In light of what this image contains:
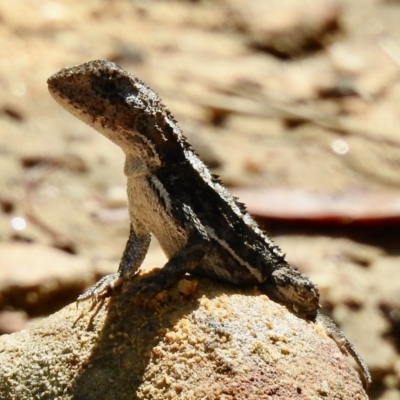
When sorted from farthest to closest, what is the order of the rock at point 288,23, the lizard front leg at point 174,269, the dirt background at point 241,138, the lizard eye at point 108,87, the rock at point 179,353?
the rock at point 288,23 < the dirt background at point 241,138 < the lizard eye at point 108,87 < the lizard front leg at point 174,269 < the rock at point 179,353

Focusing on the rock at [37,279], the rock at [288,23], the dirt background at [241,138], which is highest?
the rock at [288,23]

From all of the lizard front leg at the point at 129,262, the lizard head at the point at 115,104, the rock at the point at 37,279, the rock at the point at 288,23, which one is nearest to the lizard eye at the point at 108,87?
the lizard head at the point at 115,104

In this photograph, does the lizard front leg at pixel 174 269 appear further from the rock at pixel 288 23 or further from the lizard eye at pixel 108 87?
the rock at pixel 288 23

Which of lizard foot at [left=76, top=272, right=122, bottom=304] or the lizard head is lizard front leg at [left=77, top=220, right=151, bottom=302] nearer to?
lizard foot at [left=76, top=272, right=122, bottom=304]

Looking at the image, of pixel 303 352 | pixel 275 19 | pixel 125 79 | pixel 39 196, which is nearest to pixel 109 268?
pixel 39 196

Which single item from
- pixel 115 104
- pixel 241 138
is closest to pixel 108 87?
pixel 115 104

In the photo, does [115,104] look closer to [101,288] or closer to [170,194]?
[170,194]

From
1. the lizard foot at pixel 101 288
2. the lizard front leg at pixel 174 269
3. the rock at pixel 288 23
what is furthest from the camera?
the rock at pixel 288 23
